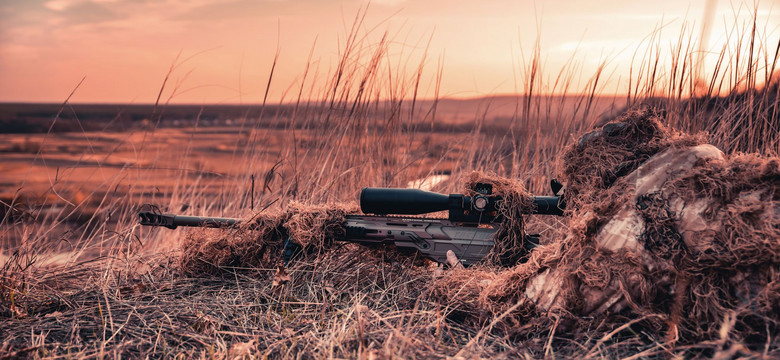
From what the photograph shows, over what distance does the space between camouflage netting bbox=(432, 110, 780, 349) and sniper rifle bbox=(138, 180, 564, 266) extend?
29.0 inches

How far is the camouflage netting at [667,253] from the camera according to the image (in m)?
2.59

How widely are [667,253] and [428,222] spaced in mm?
1742

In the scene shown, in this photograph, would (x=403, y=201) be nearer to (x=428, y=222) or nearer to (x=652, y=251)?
(x=428, y=222)

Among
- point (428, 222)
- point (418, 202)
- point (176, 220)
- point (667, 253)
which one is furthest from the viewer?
point (176, 220)

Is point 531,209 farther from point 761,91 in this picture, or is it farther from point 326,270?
point 761,91

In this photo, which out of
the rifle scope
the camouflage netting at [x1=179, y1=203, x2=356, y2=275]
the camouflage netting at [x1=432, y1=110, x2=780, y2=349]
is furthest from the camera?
the camouflage netting at [x1=179, y1=203, x2=356, y2=275]

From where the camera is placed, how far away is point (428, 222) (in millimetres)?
4051

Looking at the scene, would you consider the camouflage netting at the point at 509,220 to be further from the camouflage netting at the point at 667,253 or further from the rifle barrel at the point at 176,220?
the rifle barrel at the point at 176,220

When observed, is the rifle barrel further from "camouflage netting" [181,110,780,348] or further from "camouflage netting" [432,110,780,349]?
"camouflage netting" [432,110,780,349]

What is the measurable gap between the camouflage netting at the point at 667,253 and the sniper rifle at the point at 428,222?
2.41 feet

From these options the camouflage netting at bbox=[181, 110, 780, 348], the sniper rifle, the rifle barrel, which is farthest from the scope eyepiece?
the rifle barrel

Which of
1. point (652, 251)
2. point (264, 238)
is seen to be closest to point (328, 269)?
point (264, 238)

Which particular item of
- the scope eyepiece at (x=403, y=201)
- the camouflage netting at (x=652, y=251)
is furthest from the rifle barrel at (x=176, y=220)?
the camouflage netting at (x=652, y=251)

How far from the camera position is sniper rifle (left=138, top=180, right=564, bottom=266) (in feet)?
12.6
